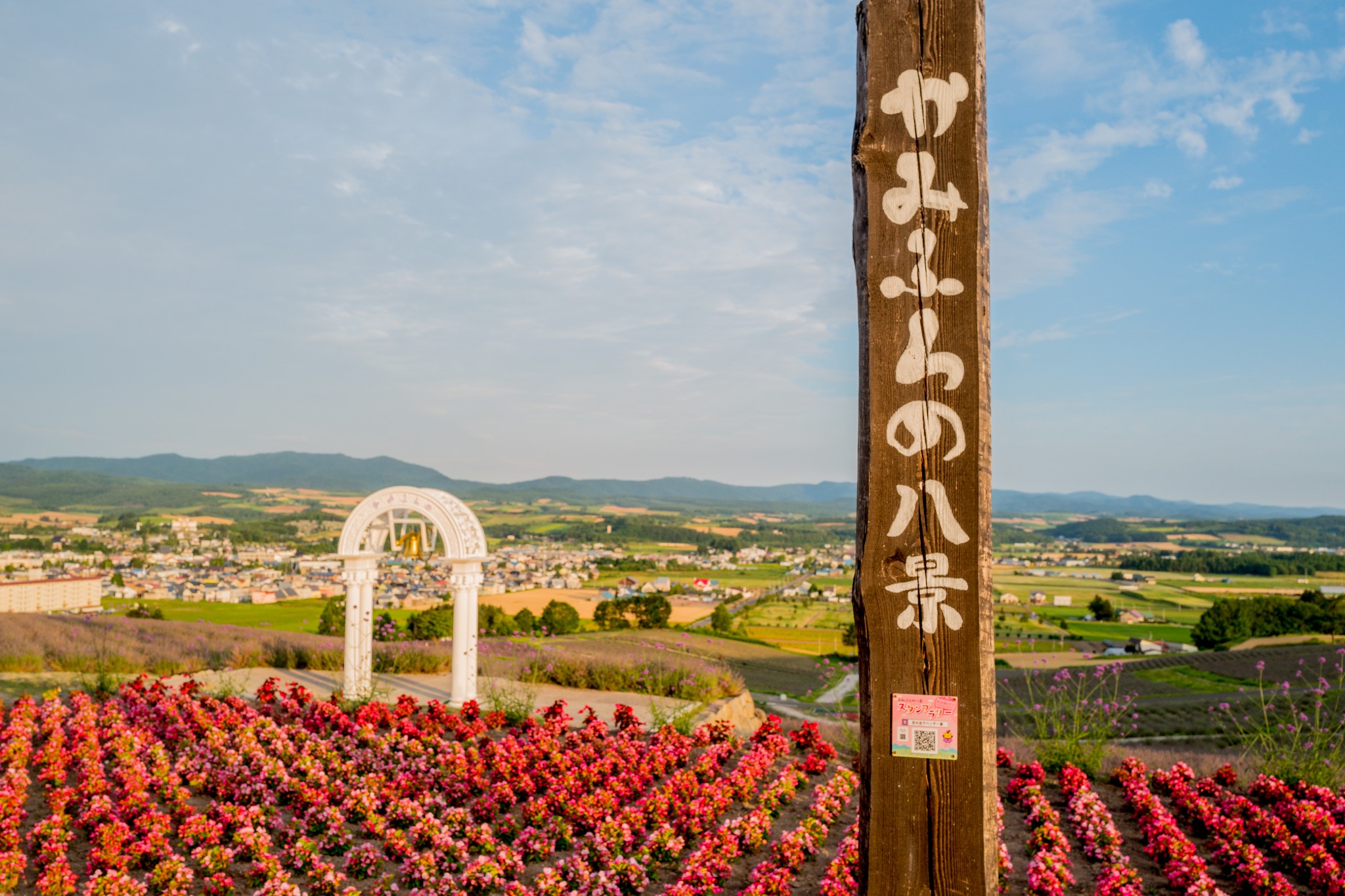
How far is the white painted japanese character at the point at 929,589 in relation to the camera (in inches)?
89.4

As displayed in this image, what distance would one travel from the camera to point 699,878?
14.0 ft

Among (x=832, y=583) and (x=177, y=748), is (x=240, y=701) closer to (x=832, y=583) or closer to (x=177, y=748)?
(x=177, y=748)

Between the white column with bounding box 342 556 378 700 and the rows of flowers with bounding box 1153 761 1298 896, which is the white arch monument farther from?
the rows of flowers with bounding box 1153 761 1298 896

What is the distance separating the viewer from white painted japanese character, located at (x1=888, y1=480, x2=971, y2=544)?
7.48ft

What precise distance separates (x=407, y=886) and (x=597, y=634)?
44.5 ft


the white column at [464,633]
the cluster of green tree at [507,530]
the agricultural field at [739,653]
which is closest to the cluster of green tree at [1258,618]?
the agricultural field at [739,653]

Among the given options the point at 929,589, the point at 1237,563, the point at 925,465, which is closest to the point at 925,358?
the point at 925,465

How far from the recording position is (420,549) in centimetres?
918

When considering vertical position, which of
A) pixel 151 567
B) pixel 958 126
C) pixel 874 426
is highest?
pixel 958 126

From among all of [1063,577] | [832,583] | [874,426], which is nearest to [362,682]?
[874,426]

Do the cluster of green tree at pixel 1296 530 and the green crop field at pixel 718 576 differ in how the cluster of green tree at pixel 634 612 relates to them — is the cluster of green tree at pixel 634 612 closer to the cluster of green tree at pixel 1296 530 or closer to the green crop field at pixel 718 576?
the green crop field at pixel 718 576

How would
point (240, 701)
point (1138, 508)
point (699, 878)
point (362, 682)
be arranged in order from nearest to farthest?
point (699, 878)
point (240, 701)
point (362, 682)
point (1138, 508)

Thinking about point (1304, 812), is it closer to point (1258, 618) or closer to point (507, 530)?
point (1258, 618)

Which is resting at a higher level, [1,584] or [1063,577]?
[1,584]
